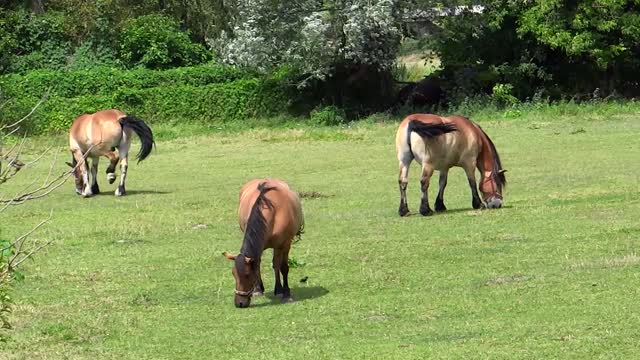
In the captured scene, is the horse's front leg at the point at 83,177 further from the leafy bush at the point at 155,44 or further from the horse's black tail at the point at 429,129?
the leafy bush at the point at 155,44

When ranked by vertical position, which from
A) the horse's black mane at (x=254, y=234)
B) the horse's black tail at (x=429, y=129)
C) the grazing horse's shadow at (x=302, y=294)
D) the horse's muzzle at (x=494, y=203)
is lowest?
the horse's muzzle at (x=494, y=203)

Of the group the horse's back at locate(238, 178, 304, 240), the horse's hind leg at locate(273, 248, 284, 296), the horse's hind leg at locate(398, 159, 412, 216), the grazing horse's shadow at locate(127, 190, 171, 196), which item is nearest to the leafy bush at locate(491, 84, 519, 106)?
the grazing horse's shadow at locate(127, 190, 171, 196)

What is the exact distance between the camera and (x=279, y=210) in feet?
39.3

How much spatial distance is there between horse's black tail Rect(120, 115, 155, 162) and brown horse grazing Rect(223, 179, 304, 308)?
10320 mm

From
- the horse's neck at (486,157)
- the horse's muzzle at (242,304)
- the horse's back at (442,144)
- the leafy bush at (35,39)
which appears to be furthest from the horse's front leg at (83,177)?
the leafy bush at (35,39)

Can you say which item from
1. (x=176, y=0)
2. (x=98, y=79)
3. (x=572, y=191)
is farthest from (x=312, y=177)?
(x=176, y=0)

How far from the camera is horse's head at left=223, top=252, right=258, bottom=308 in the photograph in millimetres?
11453

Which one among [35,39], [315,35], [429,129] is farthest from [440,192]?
[35,39]

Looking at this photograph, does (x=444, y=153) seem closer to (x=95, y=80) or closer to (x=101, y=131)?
(x=101, y=131)

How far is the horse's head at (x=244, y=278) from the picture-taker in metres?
11.5

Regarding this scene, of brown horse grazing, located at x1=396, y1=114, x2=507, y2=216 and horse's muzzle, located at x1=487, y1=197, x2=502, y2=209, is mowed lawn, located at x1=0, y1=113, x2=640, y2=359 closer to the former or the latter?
horse's muzzle, located at x1=487, y1=197, x2=502, y2=209

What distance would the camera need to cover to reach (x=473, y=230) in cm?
1647

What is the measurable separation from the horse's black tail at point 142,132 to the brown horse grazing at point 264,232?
10.3 meters

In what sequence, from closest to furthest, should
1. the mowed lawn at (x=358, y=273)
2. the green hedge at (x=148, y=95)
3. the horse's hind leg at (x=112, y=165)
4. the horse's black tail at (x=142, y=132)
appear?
the mowed lawn at (x=358, y=273) → the horse's black tail at (x=142, y=132) → the horse's hind leg at (x=112, y=165) → the green hedge at (x=148, y=95)
